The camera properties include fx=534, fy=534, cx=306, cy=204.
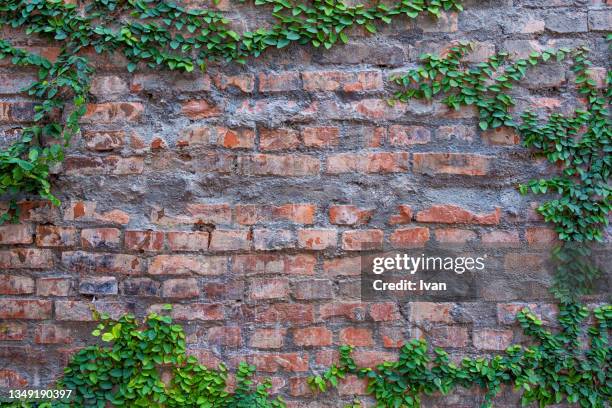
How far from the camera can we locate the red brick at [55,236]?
2.14m

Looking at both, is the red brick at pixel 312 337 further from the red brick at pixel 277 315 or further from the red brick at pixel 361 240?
the red brick at pixel 361 240

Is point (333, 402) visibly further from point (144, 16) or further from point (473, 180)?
point (144, 16)

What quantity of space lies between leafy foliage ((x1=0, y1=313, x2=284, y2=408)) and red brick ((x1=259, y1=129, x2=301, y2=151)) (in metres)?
0.79

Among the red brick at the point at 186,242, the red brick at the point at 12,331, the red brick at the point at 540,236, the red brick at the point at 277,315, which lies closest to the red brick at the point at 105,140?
the red brick at the point at 186,242

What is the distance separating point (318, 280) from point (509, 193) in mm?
842

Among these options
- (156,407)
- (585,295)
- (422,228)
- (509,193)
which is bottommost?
(156,407)

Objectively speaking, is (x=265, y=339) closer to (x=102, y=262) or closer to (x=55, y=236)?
(x=102, y=262)

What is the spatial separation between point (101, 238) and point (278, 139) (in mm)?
813

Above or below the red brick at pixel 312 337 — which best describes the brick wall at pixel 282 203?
above

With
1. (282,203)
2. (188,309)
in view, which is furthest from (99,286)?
(282,203)

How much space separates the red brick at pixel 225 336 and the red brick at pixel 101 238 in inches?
20.4

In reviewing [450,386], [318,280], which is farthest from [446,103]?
[450,386]

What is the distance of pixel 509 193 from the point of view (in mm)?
2143

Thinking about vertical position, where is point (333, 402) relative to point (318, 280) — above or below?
below
